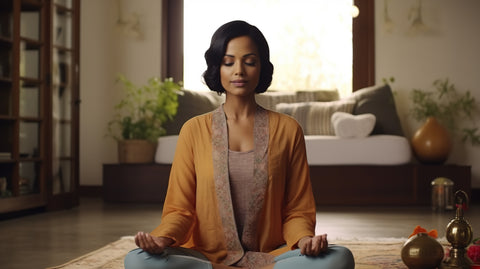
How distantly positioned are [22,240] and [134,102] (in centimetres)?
305

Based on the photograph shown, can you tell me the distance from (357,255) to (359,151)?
251 cm

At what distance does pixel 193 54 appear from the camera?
6.46 meters

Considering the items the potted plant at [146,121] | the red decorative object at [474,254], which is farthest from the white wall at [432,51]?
the red decorative object at [474,254]

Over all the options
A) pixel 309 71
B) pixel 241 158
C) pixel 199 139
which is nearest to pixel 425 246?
pixel 241 158

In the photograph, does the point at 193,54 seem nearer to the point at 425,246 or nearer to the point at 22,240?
the point at 22,240

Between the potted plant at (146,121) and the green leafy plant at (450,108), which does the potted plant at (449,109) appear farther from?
the potted plant at (146,121)

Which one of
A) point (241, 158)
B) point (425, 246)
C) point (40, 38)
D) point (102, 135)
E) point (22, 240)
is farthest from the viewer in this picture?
point (102, 135)

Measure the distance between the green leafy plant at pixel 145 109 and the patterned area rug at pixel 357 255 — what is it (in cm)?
233

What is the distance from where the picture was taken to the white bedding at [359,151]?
5297mm

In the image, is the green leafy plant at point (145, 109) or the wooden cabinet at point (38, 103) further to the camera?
the green leafy plant at point (145, 109)

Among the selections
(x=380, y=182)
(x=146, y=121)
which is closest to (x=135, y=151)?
(x=146, y=121)

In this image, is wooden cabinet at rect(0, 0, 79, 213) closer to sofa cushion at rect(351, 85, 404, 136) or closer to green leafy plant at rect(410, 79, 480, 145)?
sofa cushion at rect(351, 85, 404, 136)

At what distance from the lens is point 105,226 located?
399 centimetres

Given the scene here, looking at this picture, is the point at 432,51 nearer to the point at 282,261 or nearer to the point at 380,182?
the point at 380,182
